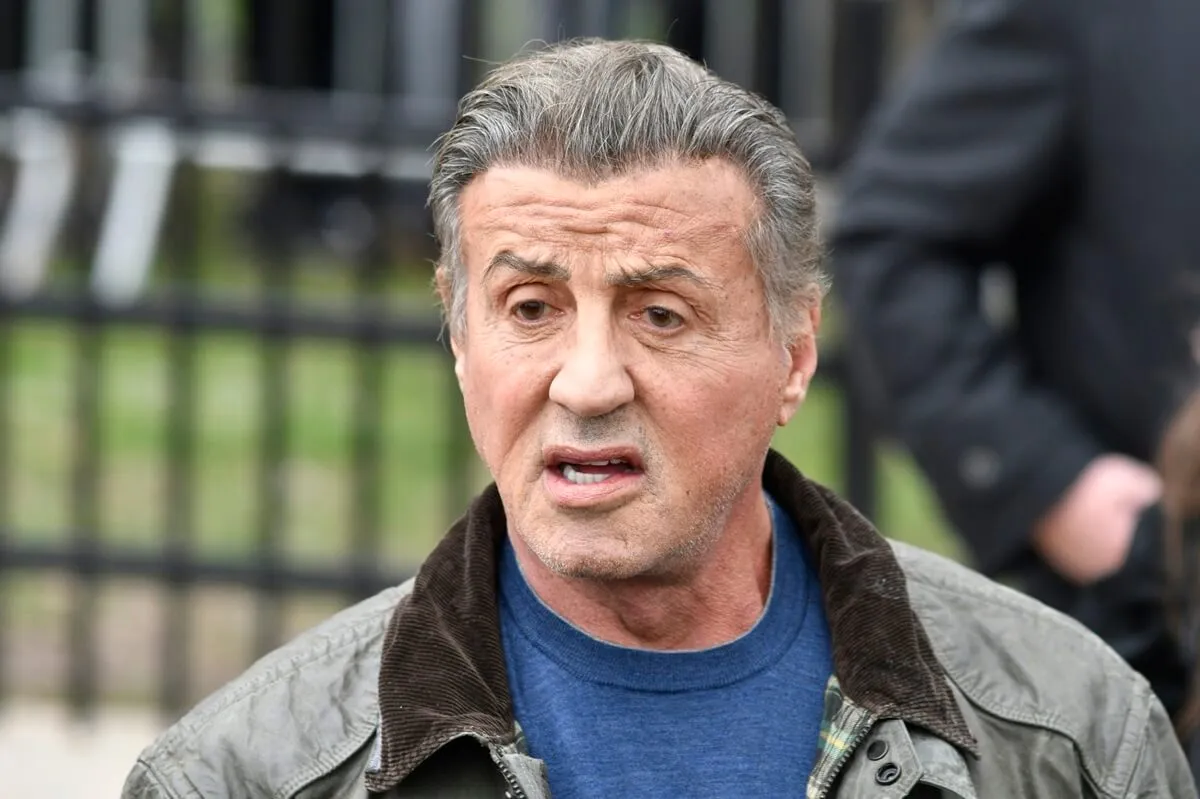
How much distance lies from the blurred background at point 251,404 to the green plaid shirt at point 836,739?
9.07ft

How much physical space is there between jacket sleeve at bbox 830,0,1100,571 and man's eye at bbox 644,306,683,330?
1.59 meters

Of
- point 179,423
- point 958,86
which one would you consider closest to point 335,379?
point 179,423

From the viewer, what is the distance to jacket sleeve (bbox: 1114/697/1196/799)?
Answer: 2.67 m

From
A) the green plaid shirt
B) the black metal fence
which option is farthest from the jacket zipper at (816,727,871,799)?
the black metal fence

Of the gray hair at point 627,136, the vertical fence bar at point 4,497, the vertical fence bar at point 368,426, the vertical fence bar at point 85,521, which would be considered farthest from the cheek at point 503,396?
the vertical fence bar at point 4,497

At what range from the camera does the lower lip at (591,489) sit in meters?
2.45

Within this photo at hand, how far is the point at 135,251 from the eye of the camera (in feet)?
29.0

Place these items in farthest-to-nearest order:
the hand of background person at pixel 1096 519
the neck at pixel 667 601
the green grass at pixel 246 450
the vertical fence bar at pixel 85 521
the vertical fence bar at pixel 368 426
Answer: the green grass at pixel 246 450 < the vertical fence bar at pixel 85 521 < the vertical fence bar at pixel 368 426 < the hand of background person at pixel 1096 519 < the neck at pixel 667 601

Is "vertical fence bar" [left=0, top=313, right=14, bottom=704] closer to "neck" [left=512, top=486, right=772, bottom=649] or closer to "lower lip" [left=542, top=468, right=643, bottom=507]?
"neck" [left=512, top=486, right=772, bottom=649]

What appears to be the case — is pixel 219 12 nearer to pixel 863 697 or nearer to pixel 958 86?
pixel 958 86

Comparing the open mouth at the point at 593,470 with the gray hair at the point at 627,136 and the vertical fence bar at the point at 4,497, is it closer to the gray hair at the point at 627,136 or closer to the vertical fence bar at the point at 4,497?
the gray hair at the point at 627,136

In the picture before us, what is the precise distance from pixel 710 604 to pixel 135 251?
21.4 ft

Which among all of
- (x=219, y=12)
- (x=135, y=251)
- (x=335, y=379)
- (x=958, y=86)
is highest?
(x=958, y=86)

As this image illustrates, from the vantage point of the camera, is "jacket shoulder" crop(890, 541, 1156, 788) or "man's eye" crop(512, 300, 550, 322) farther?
"jacket shoulder" crop(890, 541, 1156, 788)
